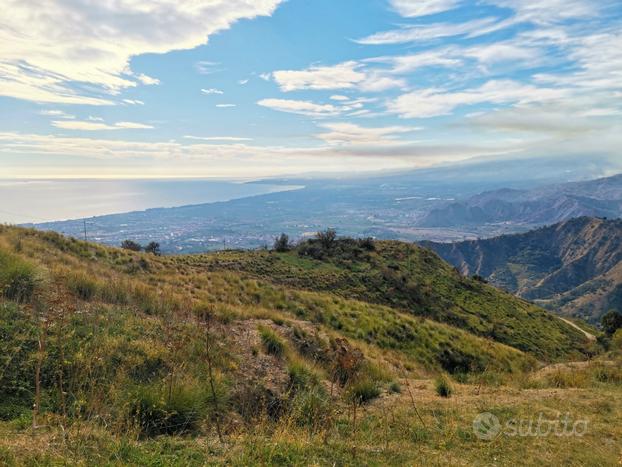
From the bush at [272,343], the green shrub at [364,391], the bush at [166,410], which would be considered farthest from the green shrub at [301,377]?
the bush at [166,410]

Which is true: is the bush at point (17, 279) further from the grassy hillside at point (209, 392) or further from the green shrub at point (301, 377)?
the green shrub at point (301, 377)

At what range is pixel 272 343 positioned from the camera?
8.57 m

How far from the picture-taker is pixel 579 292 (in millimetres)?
144125

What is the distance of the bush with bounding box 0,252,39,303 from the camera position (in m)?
6.94

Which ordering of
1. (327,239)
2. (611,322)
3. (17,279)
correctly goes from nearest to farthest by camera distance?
(17,279)
(611,322)
(327,239)

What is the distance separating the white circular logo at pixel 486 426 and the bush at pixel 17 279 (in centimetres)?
832

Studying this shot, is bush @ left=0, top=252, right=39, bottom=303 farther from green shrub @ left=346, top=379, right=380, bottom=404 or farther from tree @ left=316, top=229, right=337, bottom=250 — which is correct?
tree @ left=316, top=229, right=337, bottom=250

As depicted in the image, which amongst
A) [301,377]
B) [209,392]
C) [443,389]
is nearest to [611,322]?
[443,389]

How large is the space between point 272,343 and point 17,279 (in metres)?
5.53

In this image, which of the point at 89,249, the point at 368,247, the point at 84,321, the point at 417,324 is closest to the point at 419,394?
the point at 84,321

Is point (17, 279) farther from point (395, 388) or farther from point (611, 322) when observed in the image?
point (611, 322)

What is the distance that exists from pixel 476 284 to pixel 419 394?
117ft

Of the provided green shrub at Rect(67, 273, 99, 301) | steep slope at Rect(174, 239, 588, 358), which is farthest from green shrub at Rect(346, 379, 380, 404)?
steep slope at Rect(174, 239, 588, 358)

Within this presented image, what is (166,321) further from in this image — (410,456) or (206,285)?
(206,285)
